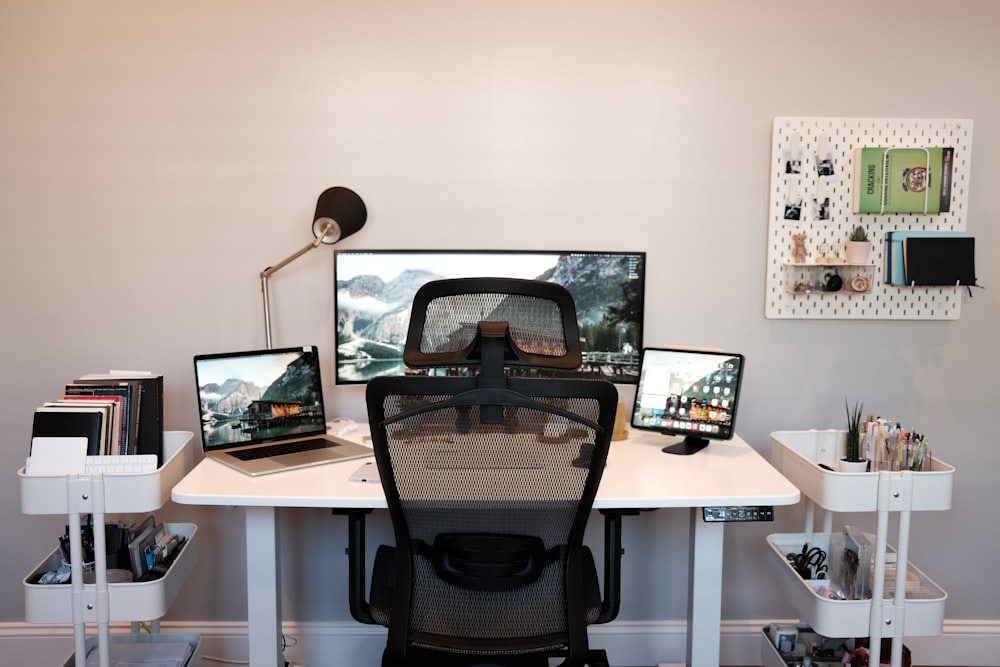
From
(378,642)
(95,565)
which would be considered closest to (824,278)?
(378,642)

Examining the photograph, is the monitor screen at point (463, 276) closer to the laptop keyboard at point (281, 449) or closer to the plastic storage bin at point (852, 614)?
the laptop keyboard at point (281, 449)

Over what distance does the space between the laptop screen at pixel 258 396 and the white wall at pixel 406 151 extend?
0.80 ft

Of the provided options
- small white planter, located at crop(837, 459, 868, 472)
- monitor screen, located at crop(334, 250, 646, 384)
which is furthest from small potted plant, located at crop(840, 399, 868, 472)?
monitor screen, located at crop(334, 250, 646, 384)

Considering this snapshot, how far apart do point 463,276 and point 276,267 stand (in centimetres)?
59

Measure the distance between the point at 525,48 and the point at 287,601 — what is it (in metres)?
2.00

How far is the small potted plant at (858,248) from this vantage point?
2.43 metres

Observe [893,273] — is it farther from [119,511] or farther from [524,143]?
[119,511]

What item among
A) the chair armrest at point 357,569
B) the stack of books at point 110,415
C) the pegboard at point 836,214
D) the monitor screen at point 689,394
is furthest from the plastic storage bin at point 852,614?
the stack of books at point 110,415

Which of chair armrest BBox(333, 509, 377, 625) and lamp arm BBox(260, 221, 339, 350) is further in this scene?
lamp arm BBox(260, 221, 339, 350)

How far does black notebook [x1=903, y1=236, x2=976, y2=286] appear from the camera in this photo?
247 centimetres

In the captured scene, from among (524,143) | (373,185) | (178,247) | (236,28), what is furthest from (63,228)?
(524,143)

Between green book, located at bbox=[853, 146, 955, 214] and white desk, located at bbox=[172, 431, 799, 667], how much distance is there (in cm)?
95

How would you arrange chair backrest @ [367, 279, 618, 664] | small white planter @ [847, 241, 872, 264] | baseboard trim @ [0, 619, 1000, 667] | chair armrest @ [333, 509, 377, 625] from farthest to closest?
baseboard trim @ [0, 619, 1000, 667] < small white planter @ [847, 241, 872, 264] < chair armrest @ [333, 509, 377, 625] < chair backrest @ [367, 279, 618, 664]

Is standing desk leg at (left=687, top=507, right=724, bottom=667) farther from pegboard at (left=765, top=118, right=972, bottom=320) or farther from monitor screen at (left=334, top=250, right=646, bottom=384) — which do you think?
pegboard at (left=765, top=118, right=972, bottom=320)
